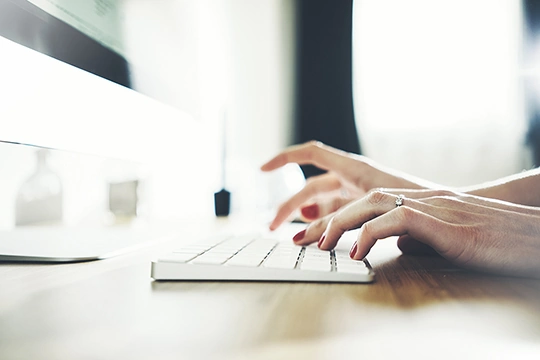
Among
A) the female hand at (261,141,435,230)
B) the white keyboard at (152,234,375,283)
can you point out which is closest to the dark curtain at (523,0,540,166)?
the female hand at (261,141,435,230)

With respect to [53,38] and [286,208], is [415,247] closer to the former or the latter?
[286,208]

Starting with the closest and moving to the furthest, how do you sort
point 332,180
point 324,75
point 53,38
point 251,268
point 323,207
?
point 251,268 < point 53,38 < point 323,207 < point 332,180 < point 324,75

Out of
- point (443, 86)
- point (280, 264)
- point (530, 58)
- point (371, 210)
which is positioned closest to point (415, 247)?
point (371, 210)

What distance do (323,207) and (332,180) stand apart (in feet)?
0.85

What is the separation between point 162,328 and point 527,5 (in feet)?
9.78

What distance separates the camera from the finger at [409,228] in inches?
18.8

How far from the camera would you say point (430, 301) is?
0.35 meters

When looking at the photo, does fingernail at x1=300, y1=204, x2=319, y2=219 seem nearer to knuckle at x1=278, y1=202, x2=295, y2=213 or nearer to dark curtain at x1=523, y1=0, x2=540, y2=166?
knuckle at x1=278, y1=202, x2=295, y2=213

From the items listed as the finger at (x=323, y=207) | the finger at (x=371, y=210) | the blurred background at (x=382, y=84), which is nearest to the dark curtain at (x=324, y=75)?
the blurred background at (x=382, y=84)

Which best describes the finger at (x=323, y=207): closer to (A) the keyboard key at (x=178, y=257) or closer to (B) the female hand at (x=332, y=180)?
(B) the female hand at (x=332, y=180)

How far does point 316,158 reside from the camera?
1.10 meters

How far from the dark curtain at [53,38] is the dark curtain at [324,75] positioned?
2.42m

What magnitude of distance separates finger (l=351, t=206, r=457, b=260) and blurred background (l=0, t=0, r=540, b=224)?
139cm

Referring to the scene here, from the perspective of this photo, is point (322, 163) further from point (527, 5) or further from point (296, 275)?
point (527, 5)
